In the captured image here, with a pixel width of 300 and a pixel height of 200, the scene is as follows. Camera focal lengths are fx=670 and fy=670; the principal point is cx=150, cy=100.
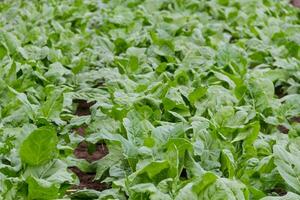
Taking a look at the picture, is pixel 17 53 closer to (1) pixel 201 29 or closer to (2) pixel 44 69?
A: (2) pixel 44 69

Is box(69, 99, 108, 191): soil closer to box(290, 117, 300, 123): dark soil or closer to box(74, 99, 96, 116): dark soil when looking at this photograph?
box(74, 99, 96, 116): dark soil

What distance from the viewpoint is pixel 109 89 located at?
4.64 m

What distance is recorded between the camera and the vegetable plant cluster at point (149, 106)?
127 inches

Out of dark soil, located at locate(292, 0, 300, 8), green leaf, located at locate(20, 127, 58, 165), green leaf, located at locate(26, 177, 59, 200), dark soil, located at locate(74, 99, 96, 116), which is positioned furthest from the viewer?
dark soil, located at locate(292, 0, 300, 8)

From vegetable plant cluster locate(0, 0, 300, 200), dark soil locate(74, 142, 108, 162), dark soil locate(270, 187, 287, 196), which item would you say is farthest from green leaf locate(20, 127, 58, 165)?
dark soil locate(270, 187, 287, 196)

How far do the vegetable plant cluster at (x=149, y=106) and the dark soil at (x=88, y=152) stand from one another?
0.16ft

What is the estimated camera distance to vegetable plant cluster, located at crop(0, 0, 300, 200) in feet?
10.6

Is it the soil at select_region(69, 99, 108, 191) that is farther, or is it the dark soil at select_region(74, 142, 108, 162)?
the dark soil at select_region(74, 142, 108, 162)

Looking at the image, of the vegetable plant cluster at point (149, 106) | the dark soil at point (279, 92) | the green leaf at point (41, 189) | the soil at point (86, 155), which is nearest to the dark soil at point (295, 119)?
the vegetable plant cluster at point (149, 106)

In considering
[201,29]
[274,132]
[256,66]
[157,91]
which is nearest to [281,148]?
[274,132]

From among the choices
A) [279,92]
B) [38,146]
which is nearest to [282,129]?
[279,92]

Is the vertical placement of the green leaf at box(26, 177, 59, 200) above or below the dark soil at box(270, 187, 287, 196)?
above

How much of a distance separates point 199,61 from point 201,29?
1462 mm

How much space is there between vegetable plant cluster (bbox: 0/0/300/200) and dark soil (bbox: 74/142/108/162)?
0.05 meters
